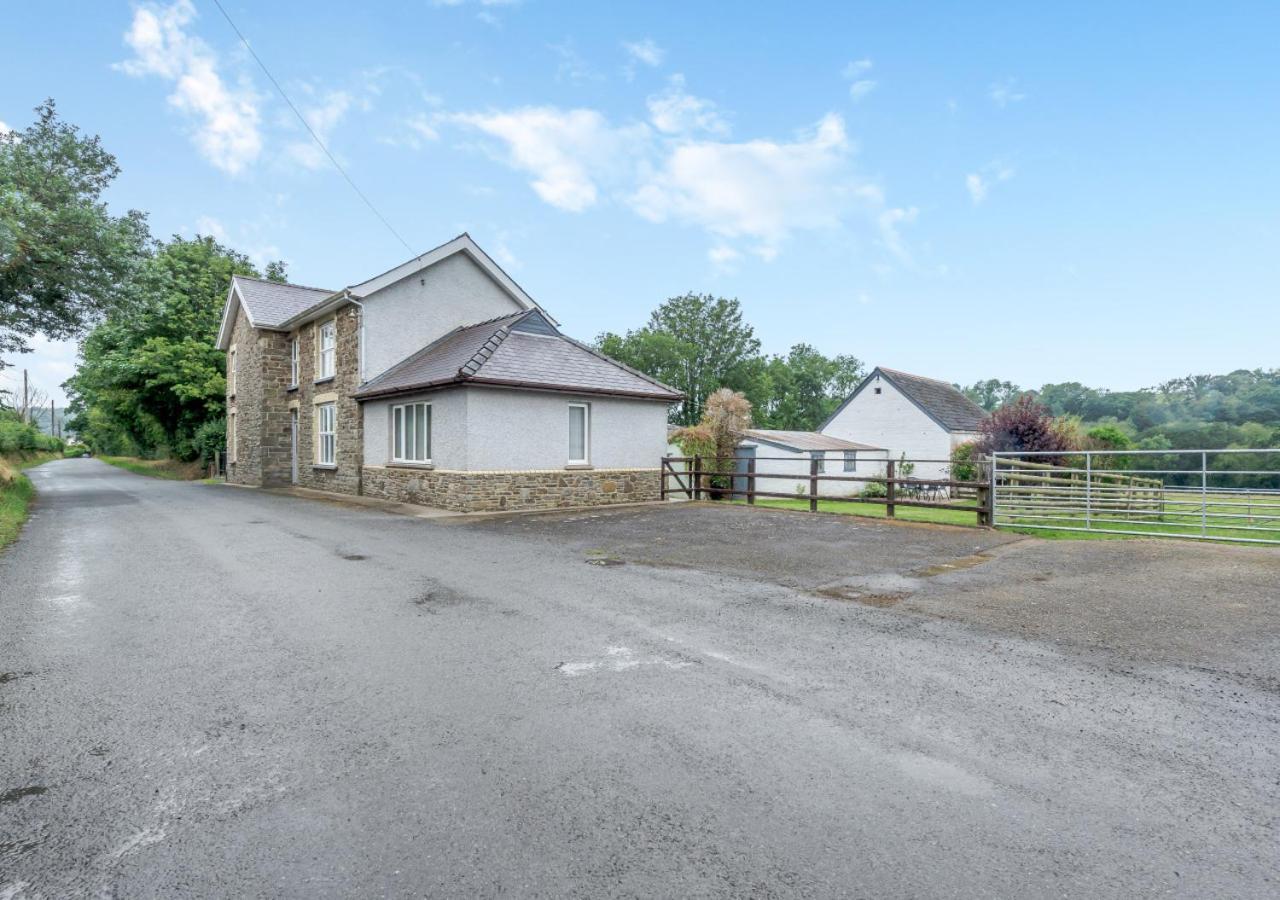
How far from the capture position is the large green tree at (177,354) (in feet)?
91.7

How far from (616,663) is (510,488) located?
10.6 metres

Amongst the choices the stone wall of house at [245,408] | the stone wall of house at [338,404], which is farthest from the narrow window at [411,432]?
the stone wall of house at [245,408]

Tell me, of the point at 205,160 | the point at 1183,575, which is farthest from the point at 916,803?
the point at 205,160

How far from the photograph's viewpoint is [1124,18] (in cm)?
1231

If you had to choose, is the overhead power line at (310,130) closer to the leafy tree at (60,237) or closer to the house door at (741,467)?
the leafy tree at (60,237)

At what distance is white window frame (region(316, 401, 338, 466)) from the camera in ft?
64.1

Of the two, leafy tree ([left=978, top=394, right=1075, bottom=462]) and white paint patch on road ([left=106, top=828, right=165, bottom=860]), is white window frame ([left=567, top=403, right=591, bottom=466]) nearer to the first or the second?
leafy tree ([left=978, top=394, right=1075, bottom=462])

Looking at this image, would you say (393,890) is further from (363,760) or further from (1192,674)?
(1192,674)

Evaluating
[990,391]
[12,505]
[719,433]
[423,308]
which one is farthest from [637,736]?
[990,391]

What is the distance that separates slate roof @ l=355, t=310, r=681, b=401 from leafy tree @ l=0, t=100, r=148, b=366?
22.3 ft

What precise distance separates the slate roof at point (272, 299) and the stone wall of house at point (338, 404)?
49.5 inches

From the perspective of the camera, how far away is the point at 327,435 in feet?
66.3

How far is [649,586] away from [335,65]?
14505 millimetres

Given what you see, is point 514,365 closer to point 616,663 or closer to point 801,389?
point 616,663
